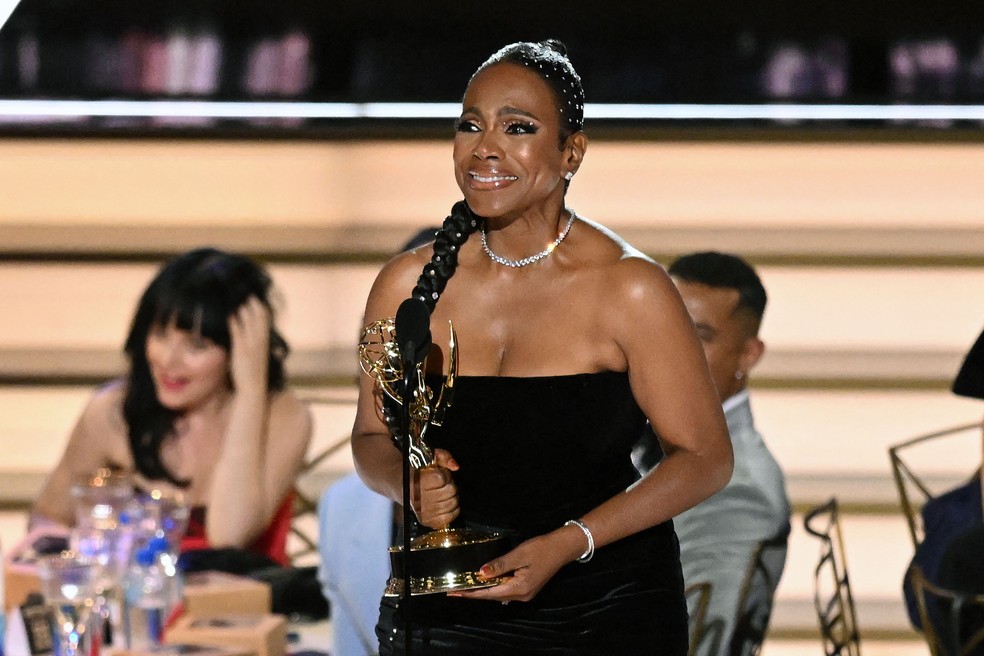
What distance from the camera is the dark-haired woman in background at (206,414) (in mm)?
3535

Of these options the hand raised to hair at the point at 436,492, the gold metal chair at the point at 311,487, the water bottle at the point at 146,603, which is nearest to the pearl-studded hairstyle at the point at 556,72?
the hand raised to hair at the point at 436,492

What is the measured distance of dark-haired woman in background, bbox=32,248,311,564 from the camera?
3.54 metres

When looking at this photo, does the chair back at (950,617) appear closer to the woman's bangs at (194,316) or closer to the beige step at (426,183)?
the woman's bangs at (194,316)

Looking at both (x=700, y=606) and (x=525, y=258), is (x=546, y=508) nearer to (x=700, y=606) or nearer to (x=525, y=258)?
(x=525, y=258)

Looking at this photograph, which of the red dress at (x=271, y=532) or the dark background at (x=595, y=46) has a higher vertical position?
the dark background at (x=595, y=46)

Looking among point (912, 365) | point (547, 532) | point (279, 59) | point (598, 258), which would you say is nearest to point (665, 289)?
point (598, 258)

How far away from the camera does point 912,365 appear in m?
4.49

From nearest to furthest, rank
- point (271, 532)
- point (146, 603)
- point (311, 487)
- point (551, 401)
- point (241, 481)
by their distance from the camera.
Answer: point (551, 401) < point (146, 603) < point (241, 481) < point (271, 532) < point (311, 487)

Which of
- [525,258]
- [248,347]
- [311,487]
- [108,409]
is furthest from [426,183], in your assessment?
[525,258]

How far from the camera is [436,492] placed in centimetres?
170

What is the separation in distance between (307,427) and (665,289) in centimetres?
204

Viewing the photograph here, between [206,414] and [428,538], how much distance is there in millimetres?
2095

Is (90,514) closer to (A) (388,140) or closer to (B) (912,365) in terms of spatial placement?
(A) (388,140)

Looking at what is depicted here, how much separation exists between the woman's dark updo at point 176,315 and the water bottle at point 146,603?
1.21 meters
